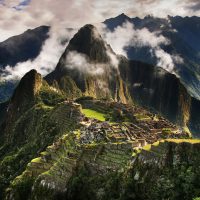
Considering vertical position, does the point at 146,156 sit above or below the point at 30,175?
above

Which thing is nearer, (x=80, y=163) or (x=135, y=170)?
(x=135, y=170)

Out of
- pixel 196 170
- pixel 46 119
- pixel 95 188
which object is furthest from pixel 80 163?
pixel 46 119

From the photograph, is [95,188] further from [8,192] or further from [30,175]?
[8,192]

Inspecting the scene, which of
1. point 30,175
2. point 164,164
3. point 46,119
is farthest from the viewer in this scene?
point 46,119

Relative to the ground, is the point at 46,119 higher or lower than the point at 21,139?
higher

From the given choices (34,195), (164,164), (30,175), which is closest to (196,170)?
(164,164)

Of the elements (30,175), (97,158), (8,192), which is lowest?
(8,192)

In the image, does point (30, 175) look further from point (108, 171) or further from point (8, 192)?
point (108, 171)

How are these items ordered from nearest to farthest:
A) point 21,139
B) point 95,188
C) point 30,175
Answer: point 95,188, point 30,175, point 21,139

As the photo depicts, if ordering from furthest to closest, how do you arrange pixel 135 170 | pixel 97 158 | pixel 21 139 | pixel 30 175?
pixel 21 139
pixel 30 175
pixel 97 158
pixel 135 170
